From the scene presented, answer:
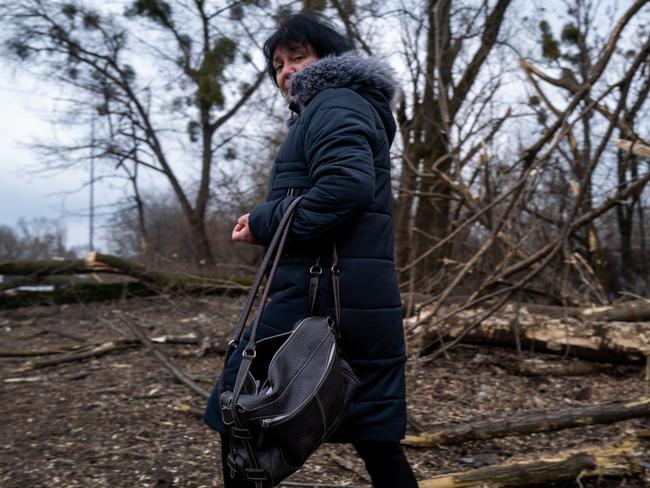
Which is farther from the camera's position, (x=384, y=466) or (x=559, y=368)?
(x=559, y=368)

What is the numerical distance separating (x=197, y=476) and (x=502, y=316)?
9.20ft

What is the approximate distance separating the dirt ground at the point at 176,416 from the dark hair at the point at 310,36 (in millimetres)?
1760

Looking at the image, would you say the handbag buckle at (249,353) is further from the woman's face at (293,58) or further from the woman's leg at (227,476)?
the woman's face at (293,58)

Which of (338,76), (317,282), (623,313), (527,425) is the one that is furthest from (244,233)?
(623,313)

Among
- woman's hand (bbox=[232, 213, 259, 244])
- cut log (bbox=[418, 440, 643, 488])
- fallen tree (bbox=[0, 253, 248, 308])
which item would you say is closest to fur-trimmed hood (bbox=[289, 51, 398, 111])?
woman's hand (bbox=[232, 213, 259, 244])

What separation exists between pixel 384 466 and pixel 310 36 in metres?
1.28

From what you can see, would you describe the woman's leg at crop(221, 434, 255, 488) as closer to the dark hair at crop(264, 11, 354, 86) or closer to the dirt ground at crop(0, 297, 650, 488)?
the dirt ground at crop(0, 297, 650, 488)

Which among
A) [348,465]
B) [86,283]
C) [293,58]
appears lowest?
[348,465]

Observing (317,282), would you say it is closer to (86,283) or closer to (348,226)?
(348,226)

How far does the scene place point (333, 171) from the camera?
150 centimetres

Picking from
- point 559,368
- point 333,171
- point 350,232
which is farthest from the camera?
point 559,368

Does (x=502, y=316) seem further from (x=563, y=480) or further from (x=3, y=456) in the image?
(x=3, y=456)

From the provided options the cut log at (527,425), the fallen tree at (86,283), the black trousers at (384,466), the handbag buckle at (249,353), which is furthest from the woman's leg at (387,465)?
the fallen tree at (86,283)

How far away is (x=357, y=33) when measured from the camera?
863 centimetres
